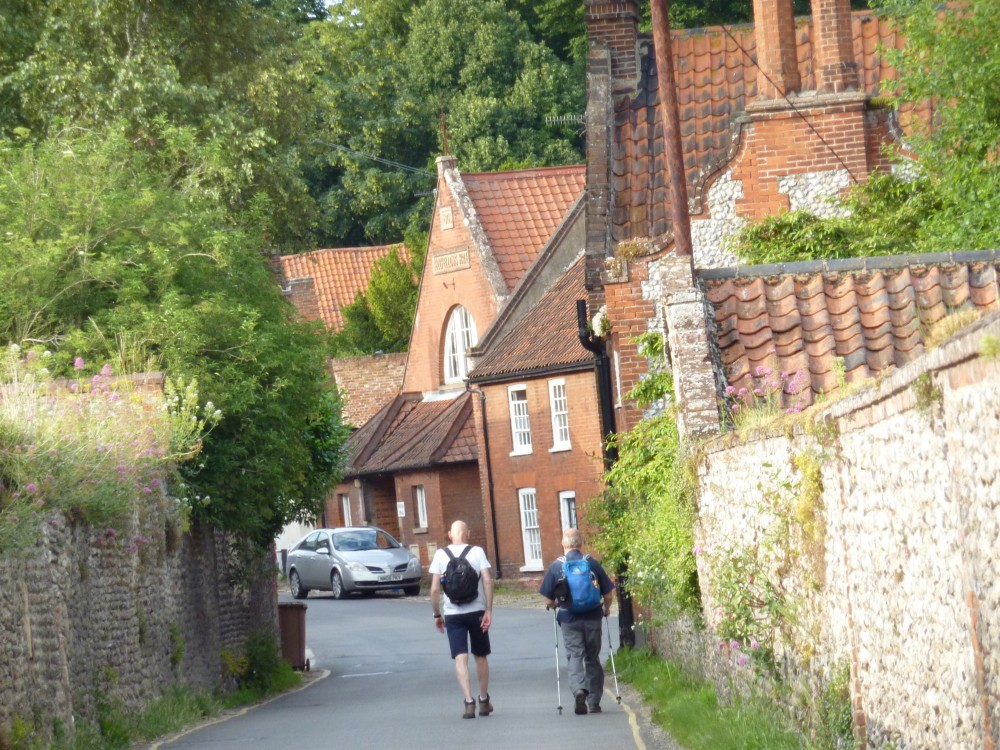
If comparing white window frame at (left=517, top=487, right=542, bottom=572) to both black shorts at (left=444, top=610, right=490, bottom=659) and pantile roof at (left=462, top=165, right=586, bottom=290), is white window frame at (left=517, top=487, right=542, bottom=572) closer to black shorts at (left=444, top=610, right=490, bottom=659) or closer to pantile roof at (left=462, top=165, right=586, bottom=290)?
pantile roof at (left=462, top=165, right=586, bottom=290)

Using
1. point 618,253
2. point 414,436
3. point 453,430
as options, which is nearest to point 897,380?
point 618,253

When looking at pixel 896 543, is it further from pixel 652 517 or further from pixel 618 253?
pixel 618 253

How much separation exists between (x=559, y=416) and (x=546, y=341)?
1.94m

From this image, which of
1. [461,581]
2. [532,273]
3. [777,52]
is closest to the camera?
[461,581]

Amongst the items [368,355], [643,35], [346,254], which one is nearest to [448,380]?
[368,355]

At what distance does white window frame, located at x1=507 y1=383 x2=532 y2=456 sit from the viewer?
129 ft

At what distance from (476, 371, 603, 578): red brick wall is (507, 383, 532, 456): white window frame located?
130mm

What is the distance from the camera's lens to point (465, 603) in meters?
15.1

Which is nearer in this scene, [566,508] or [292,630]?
[292,630]

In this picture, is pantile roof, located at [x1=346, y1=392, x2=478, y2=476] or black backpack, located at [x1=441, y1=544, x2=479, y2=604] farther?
pantile roof, located at [x1=346, y1=392, x2=478, y2=476]

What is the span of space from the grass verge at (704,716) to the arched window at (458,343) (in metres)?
28.2

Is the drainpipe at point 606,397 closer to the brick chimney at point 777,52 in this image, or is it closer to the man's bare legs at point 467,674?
the brick chimney at point 777,52

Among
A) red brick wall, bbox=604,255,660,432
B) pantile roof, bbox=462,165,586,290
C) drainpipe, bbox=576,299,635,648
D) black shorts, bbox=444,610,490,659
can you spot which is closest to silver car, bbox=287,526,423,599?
pantile roof, bbox=462,165,586,290

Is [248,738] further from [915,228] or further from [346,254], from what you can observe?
[346,254]
